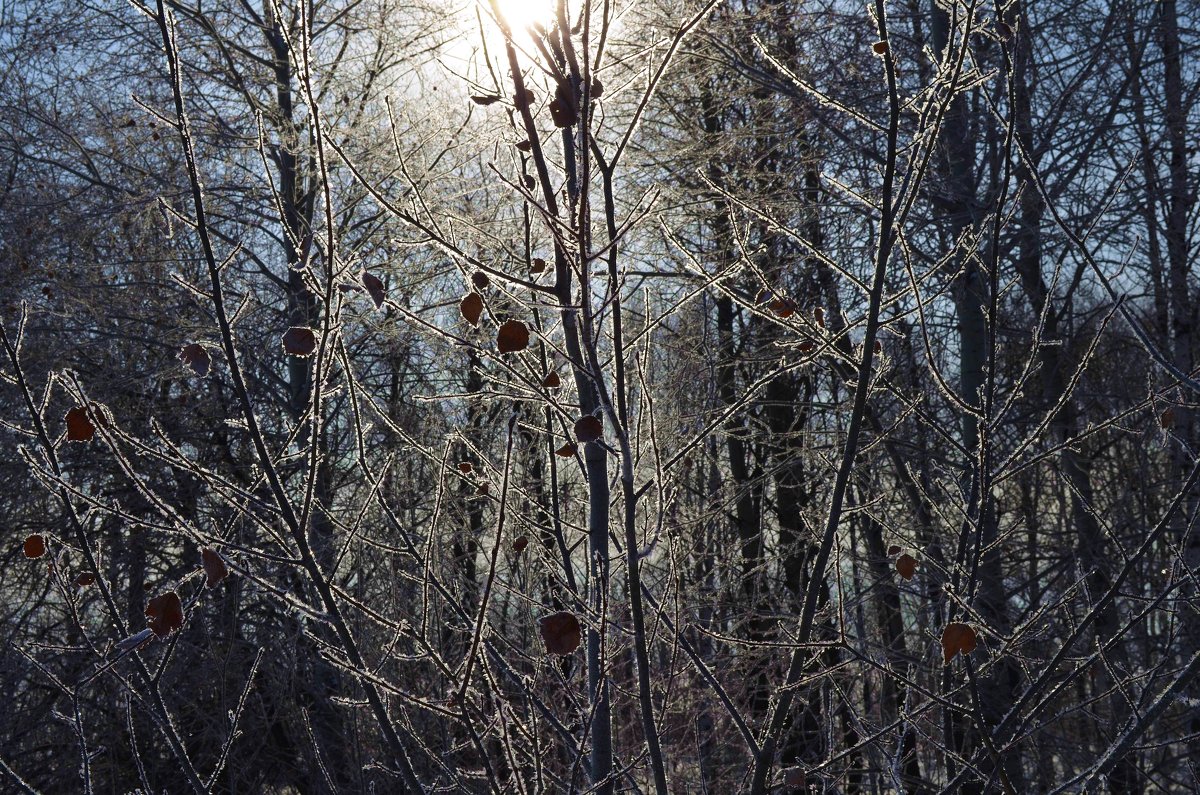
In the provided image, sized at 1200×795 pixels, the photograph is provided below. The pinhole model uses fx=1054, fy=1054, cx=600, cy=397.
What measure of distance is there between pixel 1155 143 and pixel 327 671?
5.70 m

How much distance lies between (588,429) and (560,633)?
0.28 meters

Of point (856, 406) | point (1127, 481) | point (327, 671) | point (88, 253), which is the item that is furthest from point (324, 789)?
point (856, 406)

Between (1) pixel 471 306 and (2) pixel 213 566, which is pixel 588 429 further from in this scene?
(2) pixel 213 566

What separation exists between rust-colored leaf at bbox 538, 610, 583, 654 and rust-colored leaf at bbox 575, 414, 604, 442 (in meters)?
0.25

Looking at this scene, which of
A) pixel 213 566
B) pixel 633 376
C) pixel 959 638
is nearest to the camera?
pixel 213 566

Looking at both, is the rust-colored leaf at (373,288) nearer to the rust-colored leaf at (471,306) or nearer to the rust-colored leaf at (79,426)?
the rust-colored leaf at (471,306)

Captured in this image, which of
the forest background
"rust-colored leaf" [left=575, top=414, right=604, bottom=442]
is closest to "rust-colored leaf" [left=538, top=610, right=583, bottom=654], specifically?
"rust-colored leaf" [left=575, top=414, right=604, bottom=442]

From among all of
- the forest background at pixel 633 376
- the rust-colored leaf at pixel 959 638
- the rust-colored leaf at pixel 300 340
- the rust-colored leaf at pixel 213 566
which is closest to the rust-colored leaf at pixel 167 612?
the rust-colored leaf at pixel 213 566

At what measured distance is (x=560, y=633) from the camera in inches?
49.4

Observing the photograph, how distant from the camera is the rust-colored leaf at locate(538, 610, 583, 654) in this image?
1243 millimetres

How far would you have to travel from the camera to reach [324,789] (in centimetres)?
649

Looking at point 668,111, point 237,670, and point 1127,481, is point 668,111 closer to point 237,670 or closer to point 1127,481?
point 1127,481

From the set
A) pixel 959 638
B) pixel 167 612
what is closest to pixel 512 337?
pixel 167 612

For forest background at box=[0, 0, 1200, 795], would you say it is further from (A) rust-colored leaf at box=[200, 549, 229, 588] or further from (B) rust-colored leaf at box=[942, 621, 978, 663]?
(A) rust-colored leaf at box=[200, 549, 229, 588]
